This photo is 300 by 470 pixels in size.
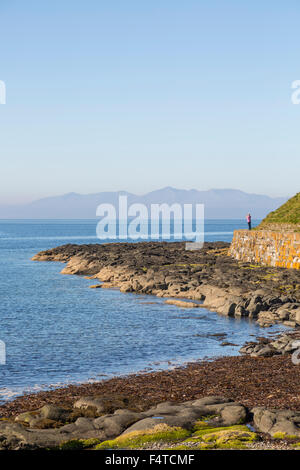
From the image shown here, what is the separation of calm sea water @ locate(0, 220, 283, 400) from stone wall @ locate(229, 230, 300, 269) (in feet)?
45.5

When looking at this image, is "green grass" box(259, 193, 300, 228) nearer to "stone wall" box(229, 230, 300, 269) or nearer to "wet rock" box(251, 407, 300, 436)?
"stone wall" box(229, 230, 300, 269)

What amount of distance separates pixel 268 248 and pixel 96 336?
2716 cm

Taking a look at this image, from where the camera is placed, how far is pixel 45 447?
40.8 ft

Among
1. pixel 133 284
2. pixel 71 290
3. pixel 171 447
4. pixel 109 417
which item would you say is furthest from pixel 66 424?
pixel 71 290

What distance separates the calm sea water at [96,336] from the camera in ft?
74.8

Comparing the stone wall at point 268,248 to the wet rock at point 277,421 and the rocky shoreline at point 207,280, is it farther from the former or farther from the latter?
the wet rock at point 277,421

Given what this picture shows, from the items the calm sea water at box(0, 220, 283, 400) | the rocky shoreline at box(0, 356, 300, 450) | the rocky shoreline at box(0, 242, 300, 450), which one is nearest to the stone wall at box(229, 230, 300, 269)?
the rocky shoreline at box(0, 242, 300, 450)

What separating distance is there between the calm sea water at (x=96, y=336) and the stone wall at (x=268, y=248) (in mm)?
13861

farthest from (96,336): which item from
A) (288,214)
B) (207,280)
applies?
(288,214)

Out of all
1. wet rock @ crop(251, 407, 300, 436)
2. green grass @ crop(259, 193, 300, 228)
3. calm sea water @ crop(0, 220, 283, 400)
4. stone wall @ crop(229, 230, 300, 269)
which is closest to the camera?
wet rock @ crop(251, 407, 300, 436)

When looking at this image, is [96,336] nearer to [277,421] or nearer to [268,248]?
[277,421]

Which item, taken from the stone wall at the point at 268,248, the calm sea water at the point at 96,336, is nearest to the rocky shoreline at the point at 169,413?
the calm sea water at the point at 96,336

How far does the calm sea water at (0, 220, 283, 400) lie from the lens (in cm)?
2281

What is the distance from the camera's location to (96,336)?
3022cm
